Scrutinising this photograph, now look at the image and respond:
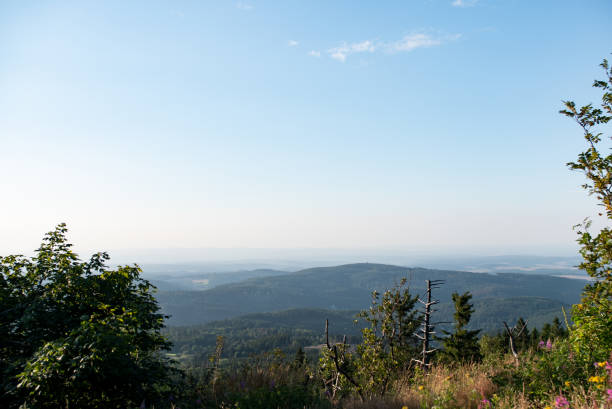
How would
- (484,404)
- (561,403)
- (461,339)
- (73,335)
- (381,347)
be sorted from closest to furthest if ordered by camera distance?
(561,403) → (484,404) → (73,335) → (381,347) → (461,339)

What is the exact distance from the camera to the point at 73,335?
5.17 metres

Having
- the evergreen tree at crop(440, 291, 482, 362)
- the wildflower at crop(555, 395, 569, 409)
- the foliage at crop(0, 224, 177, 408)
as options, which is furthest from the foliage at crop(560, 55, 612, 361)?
the evergreen tree at crop(440, 291, 482, 362)

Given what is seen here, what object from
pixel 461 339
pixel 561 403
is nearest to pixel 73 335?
pixel 561 403

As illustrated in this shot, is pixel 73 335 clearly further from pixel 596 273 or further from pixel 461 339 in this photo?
pixel 461 339

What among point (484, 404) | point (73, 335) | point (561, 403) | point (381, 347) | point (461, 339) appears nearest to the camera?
point (561, 403)

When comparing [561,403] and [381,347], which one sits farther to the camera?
[381,347]

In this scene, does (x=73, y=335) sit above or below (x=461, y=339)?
above

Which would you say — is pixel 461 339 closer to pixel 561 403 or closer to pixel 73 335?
pixel 561 403

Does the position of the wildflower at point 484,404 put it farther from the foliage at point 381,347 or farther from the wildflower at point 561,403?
the foliage at point 381,347

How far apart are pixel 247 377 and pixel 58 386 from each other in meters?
3.21

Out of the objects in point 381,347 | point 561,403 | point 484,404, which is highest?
point 561,403

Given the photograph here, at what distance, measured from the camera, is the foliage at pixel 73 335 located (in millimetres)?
4695

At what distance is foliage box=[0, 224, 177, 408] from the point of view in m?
4.70

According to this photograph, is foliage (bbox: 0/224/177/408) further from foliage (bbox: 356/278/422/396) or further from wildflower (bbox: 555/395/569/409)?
wildflower (bbox: 555/395/569/409)
